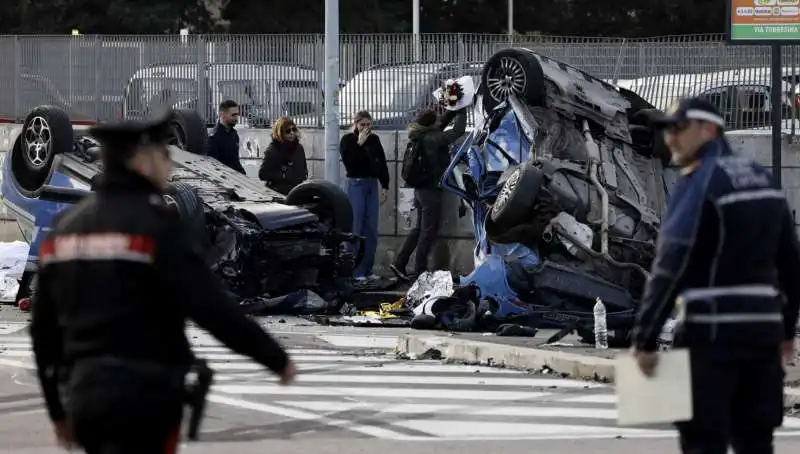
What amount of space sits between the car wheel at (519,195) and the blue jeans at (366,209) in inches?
150

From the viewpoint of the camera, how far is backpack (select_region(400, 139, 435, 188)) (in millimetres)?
17078

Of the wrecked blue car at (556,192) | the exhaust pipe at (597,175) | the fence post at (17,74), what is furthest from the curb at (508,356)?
the fence post at (17,74)

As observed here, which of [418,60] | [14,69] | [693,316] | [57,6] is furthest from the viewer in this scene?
[57,6]

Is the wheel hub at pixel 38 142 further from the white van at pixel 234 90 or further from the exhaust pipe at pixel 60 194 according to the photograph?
the white van at pixel 234 90

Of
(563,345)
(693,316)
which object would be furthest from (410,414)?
(693,316)

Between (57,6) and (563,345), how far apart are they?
104 ft

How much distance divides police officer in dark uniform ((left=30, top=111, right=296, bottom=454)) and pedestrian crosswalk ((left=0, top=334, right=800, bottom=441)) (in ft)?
13.7

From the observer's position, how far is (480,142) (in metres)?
14.9

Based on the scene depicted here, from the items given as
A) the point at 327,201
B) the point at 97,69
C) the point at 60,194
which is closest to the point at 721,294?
the point at 60,194

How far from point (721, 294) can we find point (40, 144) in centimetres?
1060

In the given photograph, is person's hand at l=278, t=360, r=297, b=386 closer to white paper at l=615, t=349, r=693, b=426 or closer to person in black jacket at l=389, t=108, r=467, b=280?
white paper at l=615, t=349, r=693, b=426

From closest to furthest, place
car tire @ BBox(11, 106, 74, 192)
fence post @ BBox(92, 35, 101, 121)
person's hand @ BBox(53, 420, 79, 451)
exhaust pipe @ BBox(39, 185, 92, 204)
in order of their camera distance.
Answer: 1. person's hand @ BBox(53, 420, 79, 451)
2. exhaust pipe @ BBox(39, 185, 92, 204)
3. car tire @ BBox(11, 106, 74, 192)
4. fence post @ BBox(92, 35, 101, 121)

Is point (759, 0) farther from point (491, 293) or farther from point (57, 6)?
point (57, 6)

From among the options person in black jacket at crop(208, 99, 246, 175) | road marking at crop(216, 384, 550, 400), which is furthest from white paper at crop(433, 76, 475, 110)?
road marking at crop(216, 384, 550, 400)
